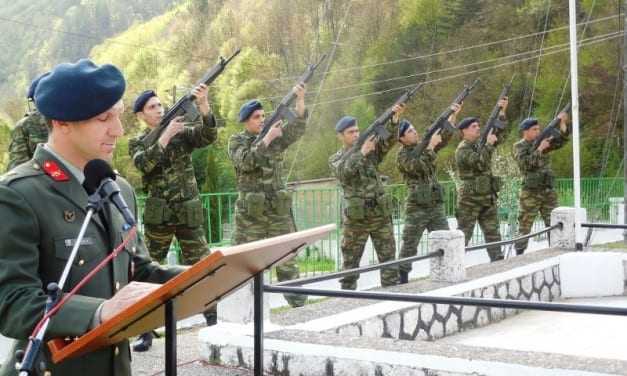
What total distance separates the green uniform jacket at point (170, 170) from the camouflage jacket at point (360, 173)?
217cm

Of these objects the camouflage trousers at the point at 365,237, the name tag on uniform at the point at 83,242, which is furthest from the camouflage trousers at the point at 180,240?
the name tag on uniform at the point at 83,242

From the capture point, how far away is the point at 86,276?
6.12 feet

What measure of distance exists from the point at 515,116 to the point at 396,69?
4.07m

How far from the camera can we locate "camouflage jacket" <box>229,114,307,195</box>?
6953 millimetres

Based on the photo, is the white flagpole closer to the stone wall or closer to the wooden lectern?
the stone wall

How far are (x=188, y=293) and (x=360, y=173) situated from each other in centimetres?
628

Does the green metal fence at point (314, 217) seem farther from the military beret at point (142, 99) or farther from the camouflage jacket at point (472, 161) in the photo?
the military beret at point (142, 99)

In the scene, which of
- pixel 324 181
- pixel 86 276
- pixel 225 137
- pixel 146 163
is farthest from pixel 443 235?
pixel 225 137

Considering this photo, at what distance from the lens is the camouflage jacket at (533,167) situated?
10.8 metres

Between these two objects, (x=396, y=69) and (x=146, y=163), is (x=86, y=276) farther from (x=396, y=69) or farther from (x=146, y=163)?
(x=396, y=69)

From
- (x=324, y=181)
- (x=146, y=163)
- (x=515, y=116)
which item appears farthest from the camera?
(x=515, y=116)

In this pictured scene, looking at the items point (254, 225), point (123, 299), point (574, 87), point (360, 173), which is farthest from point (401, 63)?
point (123, 299)

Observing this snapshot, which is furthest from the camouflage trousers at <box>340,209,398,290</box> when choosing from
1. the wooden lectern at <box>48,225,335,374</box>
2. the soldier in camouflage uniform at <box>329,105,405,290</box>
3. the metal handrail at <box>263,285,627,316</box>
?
the wooden lectern at <box>48,225,335,374</box>

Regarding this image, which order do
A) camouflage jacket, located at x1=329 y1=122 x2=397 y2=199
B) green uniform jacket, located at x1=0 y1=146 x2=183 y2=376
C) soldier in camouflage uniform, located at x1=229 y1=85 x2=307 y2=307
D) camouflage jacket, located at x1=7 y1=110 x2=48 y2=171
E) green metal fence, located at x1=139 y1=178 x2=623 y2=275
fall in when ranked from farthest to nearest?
green metal fence, located at x1=139 y1=178 x2=623 y2=275 → camouflage jacket, located at x1=329 y1=122 x2=397 y2=199 → soldier in camouflage uniform, located at x1=229 y1=85 x2=307 y2=307 → camouflage jacket, located at x1=7 y1=110 x2=48 y2=171 → green uniform jacket, located at x1=0 y1=146 x2=183 y2=376
